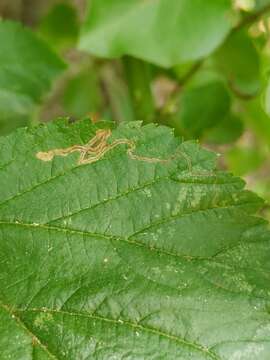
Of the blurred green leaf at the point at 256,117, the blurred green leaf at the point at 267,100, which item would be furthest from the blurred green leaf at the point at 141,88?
the blurred green leaf at the point at 267,100

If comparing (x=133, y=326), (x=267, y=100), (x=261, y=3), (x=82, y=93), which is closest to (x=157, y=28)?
(x=261, y=3)

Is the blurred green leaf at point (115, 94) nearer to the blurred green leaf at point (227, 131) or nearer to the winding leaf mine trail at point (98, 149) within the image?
the blurred green leaf at point (227, 131)

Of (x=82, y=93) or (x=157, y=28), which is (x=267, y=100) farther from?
(x=82, y=93)

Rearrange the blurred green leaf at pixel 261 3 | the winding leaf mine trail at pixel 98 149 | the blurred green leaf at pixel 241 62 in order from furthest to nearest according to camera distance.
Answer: the blurred green leaf at pixel 241 62 → the blurred green leaf at pixel 261 3 → the winding leaf mine trail at pixel 98 149

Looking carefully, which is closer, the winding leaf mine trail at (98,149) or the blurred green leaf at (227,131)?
the winding leaf mine trail at (98,149)

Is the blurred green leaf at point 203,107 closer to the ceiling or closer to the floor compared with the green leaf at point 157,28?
closer to the ceiling

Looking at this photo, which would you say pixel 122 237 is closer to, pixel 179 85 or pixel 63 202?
pixel 63 202
